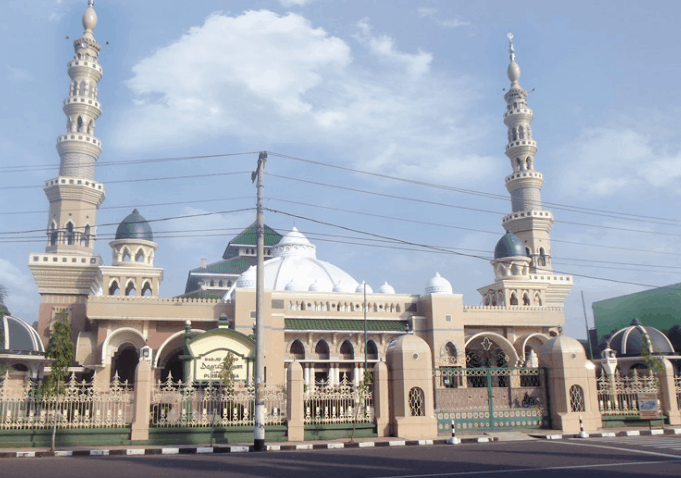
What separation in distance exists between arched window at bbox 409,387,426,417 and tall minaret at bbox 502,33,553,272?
2778cm

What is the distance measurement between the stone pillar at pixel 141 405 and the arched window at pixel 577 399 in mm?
11203

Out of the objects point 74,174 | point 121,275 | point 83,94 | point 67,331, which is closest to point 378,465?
→ point 67,331

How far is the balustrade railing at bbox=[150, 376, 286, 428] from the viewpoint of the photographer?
14977 mm

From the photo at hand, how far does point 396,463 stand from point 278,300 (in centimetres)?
2267

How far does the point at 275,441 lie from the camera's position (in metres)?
14.8

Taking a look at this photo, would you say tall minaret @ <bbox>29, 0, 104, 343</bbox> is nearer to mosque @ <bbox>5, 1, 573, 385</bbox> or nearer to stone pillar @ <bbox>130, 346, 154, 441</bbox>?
mosque @ <bbox>5, 1, 573, 385</bbox>

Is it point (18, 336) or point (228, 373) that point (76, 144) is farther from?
point (228, 373)

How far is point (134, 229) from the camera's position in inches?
1410

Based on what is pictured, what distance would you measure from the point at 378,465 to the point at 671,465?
15.0ft

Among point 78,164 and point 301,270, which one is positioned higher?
point 78,164

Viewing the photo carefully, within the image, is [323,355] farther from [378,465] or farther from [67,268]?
[378,465]

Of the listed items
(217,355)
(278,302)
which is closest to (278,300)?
(278,302)

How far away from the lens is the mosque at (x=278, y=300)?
3109 cm

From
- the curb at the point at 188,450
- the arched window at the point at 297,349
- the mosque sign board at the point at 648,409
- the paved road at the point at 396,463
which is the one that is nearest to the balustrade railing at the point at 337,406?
the curb at the point at 188,450
